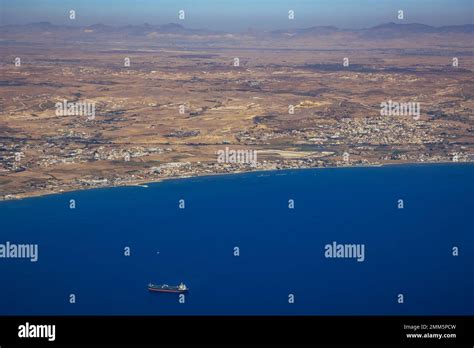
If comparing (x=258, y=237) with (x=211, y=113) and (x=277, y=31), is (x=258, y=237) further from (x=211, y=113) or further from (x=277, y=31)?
(x=277, y=31)

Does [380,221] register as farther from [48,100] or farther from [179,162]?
[48,100]

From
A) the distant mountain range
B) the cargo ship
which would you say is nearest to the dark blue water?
the cargo ship

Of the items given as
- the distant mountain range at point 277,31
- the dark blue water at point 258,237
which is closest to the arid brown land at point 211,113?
the dark blue water at point 258,237

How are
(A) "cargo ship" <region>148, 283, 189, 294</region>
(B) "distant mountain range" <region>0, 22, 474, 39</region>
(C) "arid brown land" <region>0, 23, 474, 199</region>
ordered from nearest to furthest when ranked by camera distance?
(A) "cargo ship" <region>148, 283, 189, 294</region> → (C) "arid brown land" <region>0, 23, 474, 199</region> → (B) "distant mountain range" <region>0, 22, 474, 39</region>

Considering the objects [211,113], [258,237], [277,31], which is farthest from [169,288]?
[277,31]

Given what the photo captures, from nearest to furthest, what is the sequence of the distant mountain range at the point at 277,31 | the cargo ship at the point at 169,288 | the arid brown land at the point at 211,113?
the cargo ship at the point at 169,288 < the arid brown land at the point at 211,113 < the distant mountain range at the point at 277,31

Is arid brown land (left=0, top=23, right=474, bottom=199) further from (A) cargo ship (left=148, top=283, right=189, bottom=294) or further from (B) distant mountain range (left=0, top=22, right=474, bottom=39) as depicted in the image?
(B) distant mountain range (left=0, top=22, right=474, bottom=39)

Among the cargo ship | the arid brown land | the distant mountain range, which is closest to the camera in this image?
the cargo ship

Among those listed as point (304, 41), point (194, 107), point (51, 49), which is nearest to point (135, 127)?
point (194, 107)

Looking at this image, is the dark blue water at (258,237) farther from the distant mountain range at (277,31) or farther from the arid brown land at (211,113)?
the distant mountain range at (277,31)
